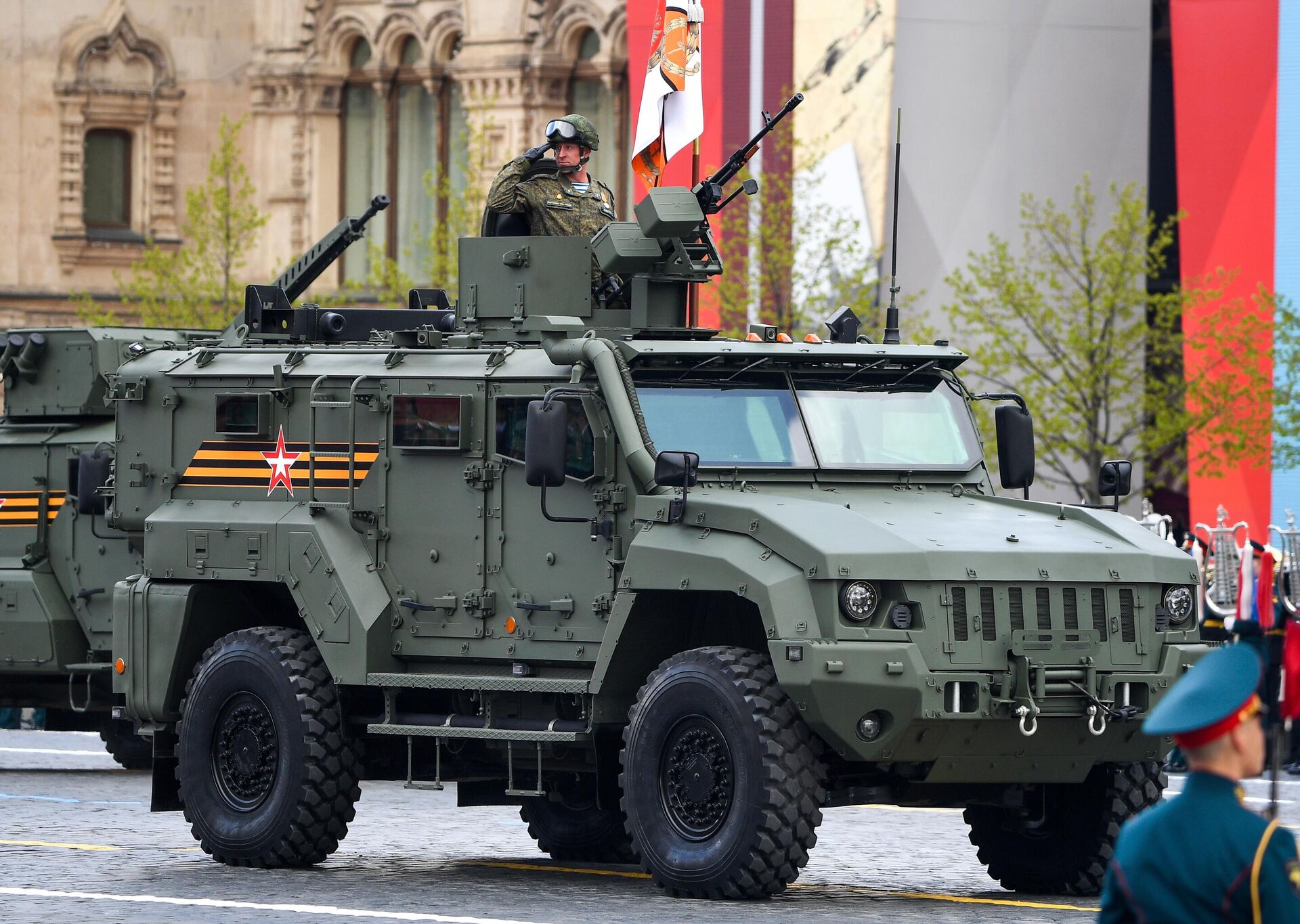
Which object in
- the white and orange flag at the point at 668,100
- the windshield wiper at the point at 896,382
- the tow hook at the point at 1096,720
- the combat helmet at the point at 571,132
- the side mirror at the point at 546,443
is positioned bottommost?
the tow hook at the point at 1096,720

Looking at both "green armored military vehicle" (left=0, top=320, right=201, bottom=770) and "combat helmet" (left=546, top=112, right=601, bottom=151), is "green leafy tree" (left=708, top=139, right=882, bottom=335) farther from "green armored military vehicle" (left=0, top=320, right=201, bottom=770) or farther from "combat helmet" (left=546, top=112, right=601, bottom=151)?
"combat helmet" (left=546, top=112, right=601, bottom=151)

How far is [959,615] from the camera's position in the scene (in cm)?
1166

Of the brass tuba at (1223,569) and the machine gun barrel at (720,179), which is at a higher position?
the machine gun barrel at (720,179)

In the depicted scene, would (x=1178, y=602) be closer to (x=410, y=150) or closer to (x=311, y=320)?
(x=311, y=320)

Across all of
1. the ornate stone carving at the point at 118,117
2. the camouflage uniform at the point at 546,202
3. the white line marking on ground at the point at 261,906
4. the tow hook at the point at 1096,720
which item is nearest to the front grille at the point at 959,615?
the tow hook at the point at 1096,720

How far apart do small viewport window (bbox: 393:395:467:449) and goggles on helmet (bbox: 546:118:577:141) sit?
2063mm

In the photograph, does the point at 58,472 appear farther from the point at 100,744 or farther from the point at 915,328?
the point at 915,328

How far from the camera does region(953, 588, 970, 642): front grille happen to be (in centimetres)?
1163

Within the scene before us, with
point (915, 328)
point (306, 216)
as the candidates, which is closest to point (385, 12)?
point (306, 216)

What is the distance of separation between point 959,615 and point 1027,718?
0.51 metres

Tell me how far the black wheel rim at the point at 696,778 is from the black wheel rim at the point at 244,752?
2.34 m

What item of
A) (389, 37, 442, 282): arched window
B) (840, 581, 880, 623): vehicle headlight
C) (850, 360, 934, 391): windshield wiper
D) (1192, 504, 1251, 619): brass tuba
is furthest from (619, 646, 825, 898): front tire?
(389, 37, 442, 282): arched window

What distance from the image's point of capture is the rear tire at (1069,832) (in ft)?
40.9

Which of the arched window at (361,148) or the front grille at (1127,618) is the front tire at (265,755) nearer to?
the front grille at (1127,618)
